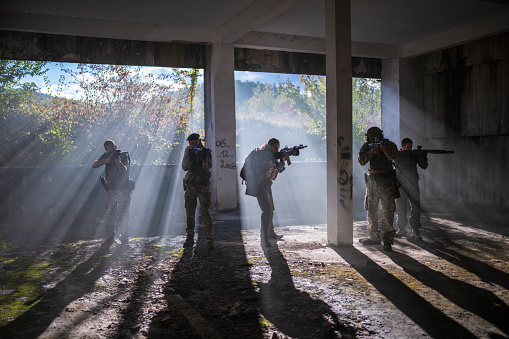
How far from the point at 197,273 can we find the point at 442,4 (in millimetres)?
7947

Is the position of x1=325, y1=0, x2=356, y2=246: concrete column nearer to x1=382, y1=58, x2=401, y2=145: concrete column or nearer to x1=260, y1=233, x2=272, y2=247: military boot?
x1=260, y1=233, x2=272, y2=247: military boot

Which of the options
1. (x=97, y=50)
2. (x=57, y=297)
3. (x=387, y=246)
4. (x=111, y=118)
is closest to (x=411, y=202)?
(x=387, y=246)

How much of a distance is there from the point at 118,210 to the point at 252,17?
4898 millimetres

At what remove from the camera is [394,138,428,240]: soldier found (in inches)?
281

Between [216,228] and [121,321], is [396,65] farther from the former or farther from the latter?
[121,321]

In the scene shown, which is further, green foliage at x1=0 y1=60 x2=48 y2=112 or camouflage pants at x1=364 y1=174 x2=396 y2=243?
green foliage at x1=0 y1=60 x2=48 y2=112

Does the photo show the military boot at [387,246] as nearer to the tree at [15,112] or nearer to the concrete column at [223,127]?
the concrete column at [223,127]

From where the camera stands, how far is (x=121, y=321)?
3.67 metres

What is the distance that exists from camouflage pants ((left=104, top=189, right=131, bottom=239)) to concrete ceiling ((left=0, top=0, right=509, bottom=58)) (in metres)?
4.08

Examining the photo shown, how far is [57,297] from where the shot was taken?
4.36 m

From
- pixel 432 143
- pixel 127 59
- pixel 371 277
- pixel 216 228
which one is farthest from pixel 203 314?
pixel 432 143

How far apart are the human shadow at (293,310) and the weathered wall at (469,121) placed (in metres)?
8.24

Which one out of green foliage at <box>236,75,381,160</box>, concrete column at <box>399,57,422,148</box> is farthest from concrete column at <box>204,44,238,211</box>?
green foliage at <box>236,75,381,160</box>

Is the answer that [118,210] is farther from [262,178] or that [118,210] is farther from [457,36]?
[457,36]
